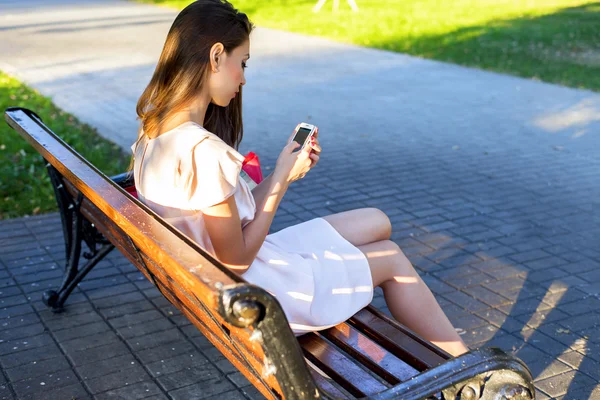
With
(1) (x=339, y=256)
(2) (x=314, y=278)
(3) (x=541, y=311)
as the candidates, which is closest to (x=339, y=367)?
(2) (x=314, y=278)

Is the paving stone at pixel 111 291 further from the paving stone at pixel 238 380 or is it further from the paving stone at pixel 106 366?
the paving stone at pixel 238 380

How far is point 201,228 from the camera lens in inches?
106

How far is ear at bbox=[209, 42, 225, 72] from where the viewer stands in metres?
2.70

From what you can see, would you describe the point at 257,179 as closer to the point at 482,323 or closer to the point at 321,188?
the point at 482,323

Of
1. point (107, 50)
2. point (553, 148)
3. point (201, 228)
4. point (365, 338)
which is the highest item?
point (201, 228)

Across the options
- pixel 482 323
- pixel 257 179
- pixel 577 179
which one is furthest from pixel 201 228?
pixel 577 179

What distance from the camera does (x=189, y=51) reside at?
2.70 meters

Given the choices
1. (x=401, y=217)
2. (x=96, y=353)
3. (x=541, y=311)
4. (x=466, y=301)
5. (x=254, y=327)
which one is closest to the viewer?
(x=254, y=327)

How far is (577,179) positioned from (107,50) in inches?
373

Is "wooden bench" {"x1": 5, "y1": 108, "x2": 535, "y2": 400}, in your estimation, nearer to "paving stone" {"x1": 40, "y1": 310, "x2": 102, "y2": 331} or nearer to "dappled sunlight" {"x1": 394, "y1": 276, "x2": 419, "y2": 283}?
"dappled sunlight" {"x1": 394, "y1": 276, "x2": 419, "y2": 283}

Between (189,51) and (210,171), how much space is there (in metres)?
0.45

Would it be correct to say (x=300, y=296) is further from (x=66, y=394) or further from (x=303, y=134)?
(x=66, y=394)

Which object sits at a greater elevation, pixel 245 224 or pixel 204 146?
pixel 204 146

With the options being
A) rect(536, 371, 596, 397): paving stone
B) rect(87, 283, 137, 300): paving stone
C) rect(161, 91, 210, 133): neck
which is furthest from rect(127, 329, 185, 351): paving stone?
rect(536, 371, 596, 397): paving stone
